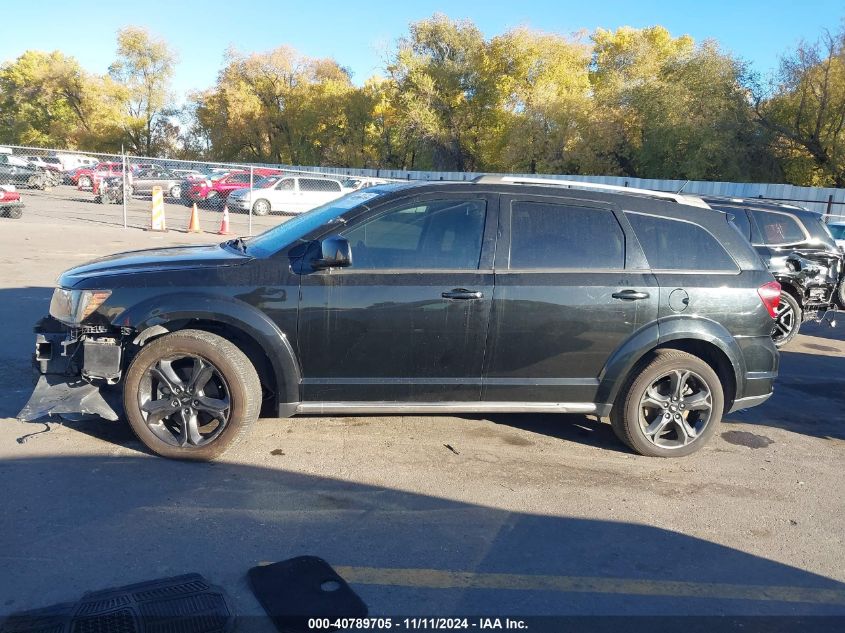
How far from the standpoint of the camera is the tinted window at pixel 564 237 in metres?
4.90

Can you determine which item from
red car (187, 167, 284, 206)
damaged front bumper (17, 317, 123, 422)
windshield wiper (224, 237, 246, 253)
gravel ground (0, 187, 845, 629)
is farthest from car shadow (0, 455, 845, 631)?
red car (187, 167, 284, 206)

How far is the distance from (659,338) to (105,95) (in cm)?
7012

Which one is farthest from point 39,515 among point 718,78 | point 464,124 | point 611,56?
point 611,56

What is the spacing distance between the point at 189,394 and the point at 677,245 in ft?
11.9

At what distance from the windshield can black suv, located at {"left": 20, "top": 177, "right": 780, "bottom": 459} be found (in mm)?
32

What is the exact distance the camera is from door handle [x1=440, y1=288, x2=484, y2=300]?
470 cm

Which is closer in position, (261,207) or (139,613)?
(139,613)

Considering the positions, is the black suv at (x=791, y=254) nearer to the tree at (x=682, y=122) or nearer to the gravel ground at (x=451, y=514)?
the gravel ground at (x=451, y=514)

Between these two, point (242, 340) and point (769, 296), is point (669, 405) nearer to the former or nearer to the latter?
point (769, 296)

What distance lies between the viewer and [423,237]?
483 cm

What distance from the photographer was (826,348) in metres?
10.0

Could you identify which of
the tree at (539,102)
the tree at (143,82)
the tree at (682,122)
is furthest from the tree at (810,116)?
the tree at (143,82)

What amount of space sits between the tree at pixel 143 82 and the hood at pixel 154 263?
67629 mm

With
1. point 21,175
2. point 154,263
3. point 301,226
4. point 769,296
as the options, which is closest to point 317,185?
point 21,175
